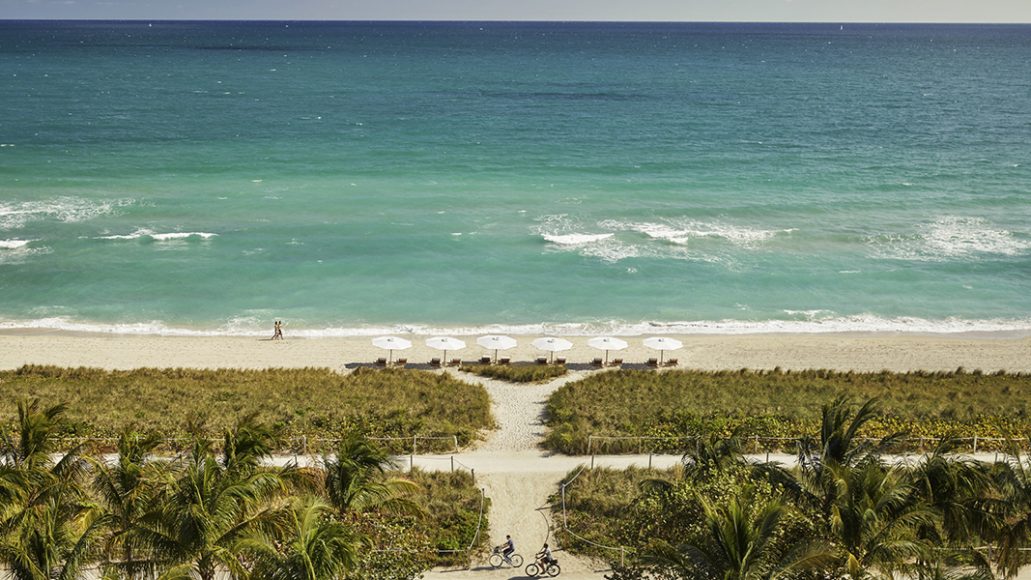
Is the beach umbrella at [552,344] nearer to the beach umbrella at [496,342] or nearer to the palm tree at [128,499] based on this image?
the beach umbrella at [496,342]

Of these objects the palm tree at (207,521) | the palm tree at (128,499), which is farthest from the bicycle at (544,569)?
the palm tree at (128,499)

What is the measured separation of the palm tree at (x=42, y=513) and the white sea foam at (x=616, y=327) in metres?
20.9

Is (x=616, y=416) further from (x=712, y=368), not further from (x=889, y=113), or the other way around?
(x=889, y=113)

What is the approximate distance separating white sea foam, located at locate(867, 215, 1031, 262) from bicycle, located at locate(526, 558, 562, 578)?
38778 millimetres

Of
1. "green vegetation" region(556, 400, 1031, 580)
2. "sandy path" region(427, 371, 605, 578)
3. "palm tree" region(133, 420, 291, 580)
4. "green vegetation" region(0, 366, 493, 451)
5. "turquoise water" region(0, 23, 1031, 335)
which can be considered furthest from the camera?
"turquoise water" region(0, 23, 1031, 335)

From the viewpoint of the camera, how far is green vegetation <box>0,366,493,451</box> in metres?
26.0

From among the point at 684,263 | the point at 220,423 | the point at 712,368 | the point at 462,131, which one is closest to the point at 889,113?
the point at 462,131

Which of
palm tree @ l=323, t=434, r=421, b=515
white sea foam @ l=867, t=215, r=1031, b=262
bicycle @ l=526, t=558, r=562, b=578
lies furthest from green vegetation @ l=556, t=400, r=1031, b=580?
white sea foam @ l=867, t=215, r=1031, b=262

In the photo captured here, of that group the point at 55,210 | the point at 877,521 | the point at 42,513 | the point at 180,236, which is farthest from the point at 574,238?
the point at 42,513

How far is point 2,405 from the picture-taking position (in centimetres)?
2792

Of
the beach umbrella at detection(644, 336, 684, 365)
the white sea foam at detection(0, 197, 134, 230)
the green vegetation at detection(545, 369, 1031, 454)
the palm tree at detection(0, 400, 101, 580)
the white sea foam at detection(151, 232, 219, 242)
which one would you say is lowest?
the green vegetation at detection(545, 369, 1031, 454)

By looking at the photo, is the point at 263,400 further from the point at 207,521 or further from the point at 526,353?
the point at 207,521

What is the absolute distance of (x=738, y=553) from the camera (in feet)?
40.8

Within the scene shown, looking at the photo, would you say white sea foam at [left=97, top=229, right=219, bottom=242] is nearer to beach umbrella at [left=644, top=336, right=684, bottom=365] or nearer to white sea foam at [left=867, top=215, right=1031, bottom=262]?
beach umbrella at [left=644, top=336, right=684, bottom=365]
